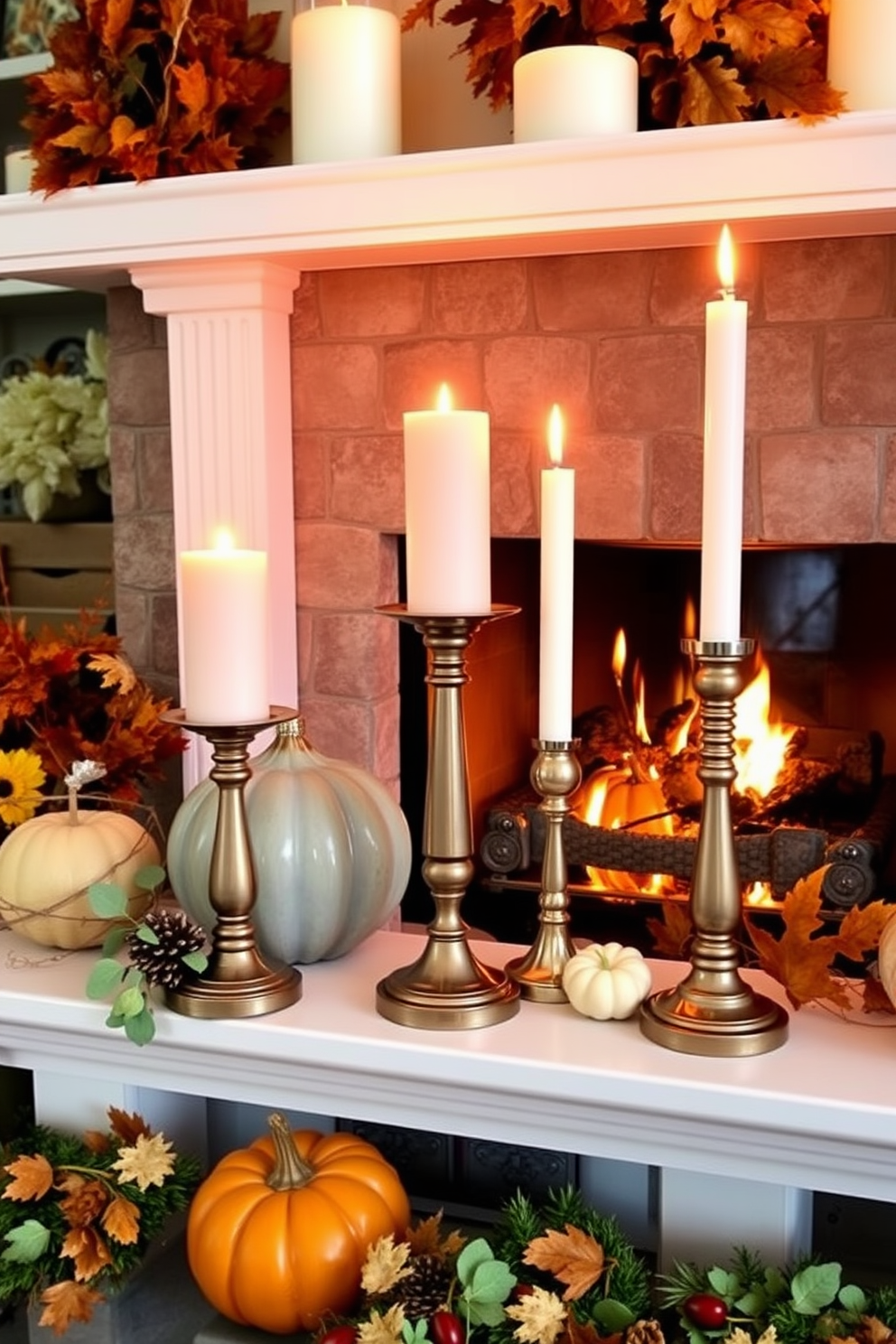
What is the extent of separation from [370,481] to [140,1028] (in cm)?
77

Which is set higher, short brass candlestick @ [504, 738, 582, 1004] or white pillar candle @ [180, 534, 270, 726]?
white pillar candle @ [180, 534, 270, 726]

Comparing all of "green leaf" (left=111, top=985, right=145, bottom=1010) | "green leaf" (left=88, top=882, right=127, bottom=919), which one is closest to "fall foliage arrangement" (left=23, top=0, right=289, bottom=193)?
"green leaf" (left=88, top=882, right=127, bottom=919)

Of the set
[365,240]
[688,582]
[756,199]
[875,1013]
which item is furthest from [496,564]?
[875,1013]

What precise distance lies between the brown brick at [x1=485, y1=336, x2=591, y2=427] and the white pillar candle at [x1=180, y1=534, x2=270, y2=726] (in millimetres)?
556

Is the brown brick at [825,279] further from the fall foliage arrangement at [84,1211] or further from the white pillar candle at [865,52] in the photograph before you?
the fall foliage arrangement at [84,1211]

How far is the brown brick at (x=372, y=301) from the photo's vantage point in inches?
68.1

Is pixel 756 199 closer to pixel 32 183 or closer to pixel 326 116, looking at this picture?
pixel 326 116

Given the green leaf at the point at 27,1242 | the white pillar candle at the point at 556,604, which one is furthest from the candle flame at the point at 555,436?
the green leaf at the point at 27,1242

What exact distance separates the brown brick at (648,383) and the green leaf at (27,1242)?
1063 mm

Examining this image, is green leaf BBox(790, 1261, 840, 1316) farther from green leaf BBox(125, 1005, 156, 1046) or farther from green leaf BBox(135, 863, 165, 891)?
green leaf BBox(135, 863, 165, 891)

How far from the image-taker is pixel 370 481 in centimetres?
178

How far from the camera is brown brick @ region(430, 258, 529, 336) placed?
1.68 meters

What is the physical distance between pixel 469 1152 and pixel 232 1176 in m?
0.36

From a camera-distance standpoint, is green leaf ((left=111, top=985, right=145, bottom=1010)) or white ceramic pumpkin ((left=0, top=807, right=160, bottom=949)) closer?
green leaf ((left=111, top=985, right=145, bottom=1010))
